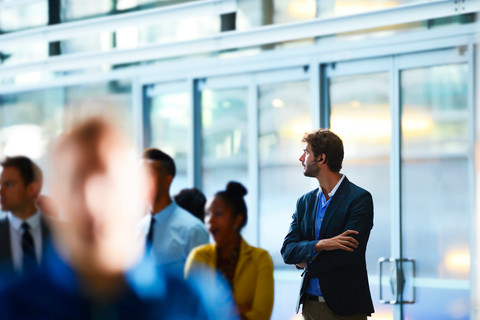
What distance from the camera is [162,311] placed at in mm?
1108

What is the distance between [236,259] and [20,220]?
1527 mm

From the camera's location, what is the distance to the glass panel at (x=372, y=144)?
5.18 meters

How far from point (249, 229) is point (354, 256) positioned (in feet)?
9.93

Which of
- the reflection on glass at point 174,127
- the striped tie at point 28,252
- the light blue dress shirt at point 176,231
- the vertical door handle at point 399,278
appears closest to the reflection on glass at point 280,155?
the reflection on glass at point 174,127

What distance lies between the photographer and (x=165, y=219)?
3268mm

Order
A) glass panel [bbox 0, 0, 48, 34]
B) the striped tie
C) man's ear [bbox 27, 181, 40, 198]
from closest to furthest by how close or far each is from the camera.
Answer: the striped tie, man's ear [bbox 27, 181, 40, 198], glass panel [bbox 0, 0, 48, 34]

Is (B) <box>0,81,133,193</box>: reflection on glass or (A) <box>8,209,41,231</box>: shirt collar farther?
(B) <box>0,81,133,193</box>: reflection on glass

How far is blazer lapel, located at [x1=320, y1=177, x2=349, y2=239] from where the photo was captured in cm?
297

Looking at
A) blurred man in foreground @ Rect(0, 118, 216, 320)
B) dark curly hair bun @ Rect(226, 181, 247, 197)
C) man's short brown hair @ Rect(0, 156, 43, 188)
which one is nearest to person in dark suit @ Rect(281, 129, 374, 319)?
dark curly hair bun @ Rect(226, 181, 247, 197)

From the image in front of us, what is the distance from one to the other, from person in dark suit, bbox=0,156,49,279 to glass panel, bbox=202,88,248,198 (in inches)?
153

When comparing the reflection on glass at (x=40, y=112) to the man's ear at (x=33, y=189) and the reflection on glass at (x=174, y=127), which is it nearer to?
the reflection on glass at (x=174, y=127)

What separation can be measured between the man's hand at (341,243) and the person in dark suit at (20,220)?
4.40 feet

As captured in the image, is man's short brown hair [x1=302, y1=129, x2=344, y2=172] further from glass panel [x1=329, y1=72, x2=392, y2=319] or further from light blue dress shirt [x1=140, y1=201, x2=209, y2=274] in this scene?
glass panel [x1=329, y1=72, x2=392, y2=319]

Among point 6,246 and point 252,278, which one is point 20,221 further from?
point 252,278
